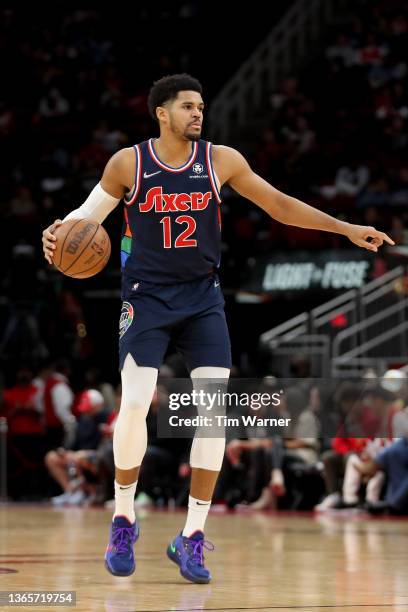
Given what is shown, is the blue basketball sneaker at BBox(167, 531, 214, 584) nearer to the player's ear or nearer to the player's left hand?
the player's left hand

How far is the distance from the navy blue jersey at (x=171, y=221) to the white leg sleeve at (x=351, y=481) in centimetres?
666

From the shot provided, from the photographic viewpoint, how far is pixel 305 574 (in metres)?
5.66

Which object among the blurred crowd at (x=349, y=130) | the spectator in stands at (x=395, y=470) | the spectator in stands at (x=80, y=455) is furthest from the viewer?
the blurred crowd at (x=349, y=130)

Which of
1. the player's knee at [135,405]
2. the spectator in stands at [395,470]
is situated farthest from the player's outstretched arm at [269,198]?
the spectator in stands at [395,470]

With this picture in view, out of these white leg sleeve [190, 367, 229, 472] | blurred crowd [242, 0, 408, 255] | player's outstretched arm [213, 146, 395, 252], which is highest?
blurred crowd [242, 0, 408, 255]

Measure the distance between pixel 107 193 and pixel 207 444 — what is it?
119cm

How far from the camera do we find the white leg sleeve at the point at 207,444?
5.34 m

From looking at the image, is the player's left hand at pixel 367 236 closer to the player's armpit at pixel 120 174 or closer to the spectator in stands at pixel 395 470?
the player's armpit at pixel 120 174

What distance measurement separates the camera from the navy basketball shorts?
5.27 metres

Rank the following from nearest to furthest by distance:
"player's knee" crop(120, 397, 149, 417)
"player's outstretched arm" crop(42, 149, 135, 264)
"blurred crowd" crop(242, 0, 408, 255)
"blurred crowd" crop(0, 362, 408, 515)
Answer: "player's knee" crop(120, 397, 149, 417) → "player's outstretched arm" crop(42, 149, 135, 264) → "blurred crowd" crop(0, 362, 408, 515) → "blurred crowd" crop(242, 0, 408, 255)

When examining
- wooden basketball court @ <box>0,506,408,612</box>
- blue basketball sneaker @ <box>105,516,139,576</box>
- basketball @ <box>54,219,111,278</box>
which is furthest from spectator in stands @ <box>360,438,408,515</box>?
basketball @ <box>54,219,111,278</box>

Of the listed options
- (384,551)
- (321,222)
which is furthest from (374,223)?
(321,222)

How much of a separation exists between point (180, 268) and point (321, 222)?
669 millimetres

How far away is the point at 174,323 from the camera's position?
5320 mm
